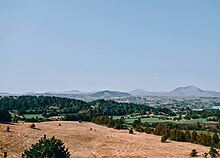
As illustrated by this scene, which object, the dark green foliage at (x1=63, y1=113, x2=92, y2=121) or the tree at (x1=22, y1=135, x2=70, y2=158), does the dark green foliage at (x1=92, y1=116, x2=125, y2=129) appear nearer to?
the dark green foliage at (x1=63, y1=113, x2=92, y2=121)

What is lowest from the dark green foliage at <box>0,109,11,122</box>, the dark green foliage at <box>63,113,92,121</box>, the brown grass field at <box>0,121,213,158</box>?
the brown grass field at <box>0,121,213,158</box>

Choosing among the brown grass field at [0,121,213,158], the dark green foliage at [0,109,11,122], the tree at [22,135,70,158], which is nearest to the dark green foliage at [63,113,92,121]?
the dark green foliage at [0,109,11,122]

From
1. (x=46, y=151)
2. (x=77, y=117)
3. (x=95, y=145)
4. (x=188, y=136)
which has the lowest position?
(x=95, y=145)

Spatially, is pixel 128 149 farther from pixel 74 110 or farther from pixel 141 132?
pixel 74 110

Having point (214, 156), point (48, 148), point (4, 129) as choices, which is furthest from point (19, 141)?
point (214, 156)

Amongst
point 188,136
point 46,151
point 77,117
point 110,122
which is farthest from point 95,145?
point 77,117

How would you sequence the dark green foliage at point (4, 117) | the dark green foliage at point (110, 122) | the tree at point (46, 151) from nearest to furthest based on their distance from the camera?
the tree at point (46, 151) → the dark green foliage at point (4, 117) → the dark green foliage at point (110, 122)

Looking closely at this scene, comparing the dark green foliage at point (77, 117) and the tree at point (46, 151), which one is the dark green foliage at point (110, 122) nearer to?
the dark green foliage at point (77, 117)

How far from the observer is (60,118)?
513 ft

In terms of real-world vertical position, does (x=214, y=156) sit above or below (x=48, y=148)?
below

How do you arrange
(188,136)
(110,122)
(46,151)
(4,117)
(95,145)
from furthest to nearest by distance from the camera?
(110,122) < (4,117) < (188,136) < (95,145) < (46,151)

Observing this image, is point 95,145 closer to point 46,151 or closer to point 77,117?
point 46,151

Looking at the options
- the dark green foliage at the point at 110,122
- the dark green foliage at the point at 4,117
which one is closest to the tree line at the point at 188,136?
the dark green foliage at the point at 110,122

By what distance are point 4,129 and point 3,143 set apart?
16554 mm
